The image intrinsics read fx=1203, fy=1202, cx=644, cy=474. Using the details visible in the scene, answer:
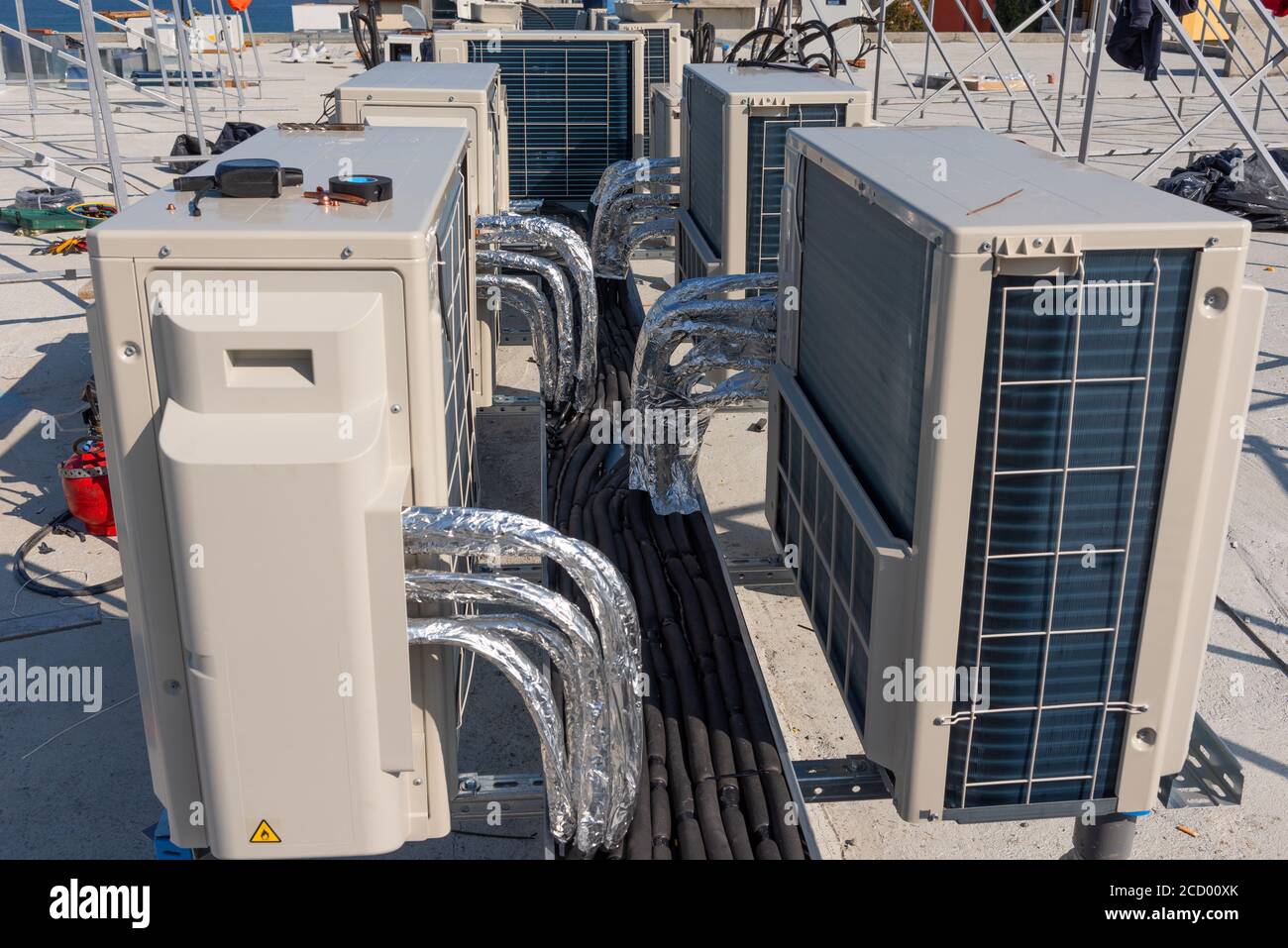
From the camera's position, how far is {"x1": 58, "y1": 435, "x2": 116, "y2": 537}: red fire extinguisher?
4898mm

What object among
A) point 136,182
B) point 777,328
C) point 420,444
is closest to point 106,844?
point 420,444

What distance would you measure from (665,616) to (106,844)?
1660 mm

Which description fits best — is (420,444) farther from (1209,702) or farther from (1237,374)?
(1209,702)

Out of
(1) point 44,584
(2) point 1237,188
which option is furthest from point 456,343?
(2) point 1237,188

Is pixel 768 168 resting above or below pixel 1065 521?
above

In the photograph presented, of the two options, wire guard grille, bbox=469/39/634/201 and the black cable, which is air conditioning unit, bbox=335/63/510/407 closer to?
the black cable

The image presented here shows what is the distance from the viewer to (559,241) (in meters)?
4.61

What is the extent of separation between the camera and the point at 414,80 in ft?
15.9

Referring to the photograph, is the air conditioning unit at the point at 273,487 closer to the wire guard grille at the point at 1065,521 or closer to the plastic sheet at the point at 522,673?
the plastic sheet at the point at 522,673

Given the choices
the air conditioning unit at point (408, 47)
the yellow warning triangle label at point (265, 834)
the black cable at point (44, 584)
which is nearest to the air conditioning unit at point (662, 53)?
the air conditioning unit at point (408, 47)

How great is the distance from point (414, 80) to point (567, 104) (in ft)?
9.51

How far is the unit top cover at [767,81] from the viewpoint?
4.87m

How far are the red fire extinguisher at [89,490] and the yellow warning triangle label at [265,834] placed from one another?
3.14 m

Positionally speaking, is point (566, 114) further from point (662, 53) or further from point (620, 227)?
point (662, 53)
